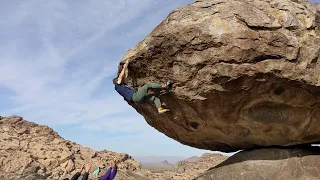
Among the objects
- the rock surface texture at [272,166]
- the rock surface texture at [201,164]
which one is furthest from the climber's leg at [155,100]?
the rock surface texture at [201,164]

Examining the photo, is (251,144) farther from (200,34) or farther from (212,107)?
(200,34)

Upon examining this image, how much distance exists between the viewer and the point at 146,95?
307 inches

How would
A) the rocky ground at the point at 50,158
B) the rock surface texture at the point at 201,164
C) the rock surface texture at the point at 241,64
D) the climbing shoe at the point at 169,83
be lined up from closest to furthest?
1. the rock surface texture at the point at 241,64
2. the climbing shoe at the point at 169,83
3. the rocky ground at the point at 50,158
4. the rock surface texture at the point at 201,164

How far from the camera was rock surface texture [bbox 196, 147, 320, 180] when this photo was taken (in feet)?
26.3

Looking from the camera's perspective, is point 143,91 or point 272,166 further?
point 272,166

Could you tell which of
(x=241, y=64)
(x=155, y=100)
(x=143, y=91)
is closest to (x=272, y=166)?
(x=241, y=64)

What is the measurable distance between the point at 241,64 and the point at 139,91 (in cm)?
240

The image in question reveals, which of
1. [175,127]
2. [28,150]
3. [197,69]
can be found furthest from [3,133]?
[197,69]

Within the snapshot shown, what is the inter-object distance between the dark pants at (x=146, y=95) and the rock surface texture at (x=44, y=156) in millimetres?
18409

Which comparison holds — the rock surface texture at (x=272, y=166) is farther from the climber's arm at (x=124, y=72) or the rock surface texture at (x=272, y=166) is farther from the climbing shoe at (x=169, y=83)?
the climber's arm at (x=124, y=72)

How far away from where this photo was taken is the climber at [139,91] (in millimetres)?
7564

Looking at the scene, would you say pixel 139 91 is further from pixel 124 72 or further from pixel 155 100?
pixel 124 72

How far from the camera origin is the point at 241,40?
664 centimetres

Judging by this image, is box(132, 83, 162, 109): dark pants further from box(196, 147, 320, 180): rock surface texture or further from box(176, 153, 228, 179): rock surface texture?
box(176, 153, 228, 179): rock surface texture
